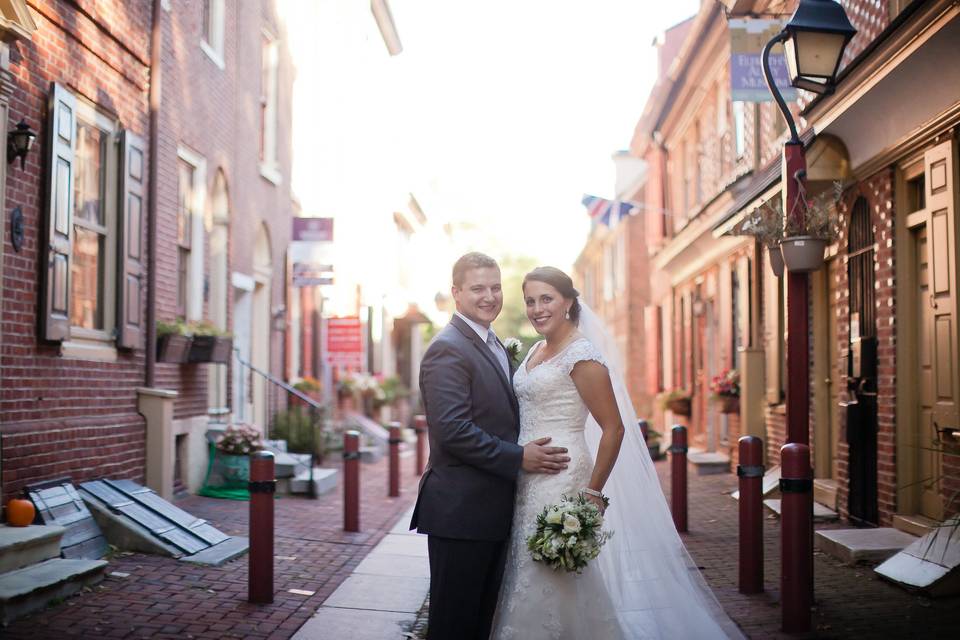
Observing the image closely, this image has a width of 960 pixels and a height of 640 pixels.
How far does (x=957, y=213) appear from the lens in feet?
24.5

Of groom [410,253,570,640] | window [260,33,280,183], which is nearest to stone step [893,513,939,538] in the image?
groom [410,253,570,640]

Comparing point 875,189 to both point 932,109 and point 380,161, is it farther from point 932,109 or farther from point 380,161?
point 380,161

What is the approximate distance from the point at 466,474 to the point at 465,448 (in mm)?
177

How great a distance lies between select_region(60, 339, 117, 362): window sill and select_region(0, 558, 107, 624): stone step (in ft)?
6.68

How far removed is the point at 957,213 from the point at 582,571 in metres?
4.64

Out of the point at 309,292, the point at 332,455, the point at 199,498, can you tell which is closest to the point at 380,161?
the point at 309,292

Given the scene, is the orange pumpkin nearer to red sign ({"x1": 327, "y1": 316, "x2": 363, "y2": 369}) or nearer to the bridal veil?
the bridal veil

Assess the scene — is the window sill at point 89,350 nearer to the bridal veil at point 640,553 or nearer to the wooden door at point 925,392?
the bridal veil at point 640,553

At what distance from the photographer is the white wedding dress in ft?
15.0

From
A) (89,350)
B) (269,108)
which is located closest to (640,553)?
(89,350)

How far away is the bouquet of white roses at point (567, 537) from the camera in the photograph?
4.39 meters

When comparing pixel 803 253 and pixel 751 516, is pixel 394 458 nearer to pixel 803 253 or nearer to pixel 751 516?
pixel 751 516

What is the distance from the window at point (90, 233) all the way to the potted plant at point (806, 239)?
5.38 meters

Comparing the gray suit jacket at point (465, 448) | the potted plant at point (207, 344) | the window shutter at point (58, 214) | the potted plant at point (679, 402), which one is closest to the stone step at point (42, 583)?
the window shutter at point (58, 214)
